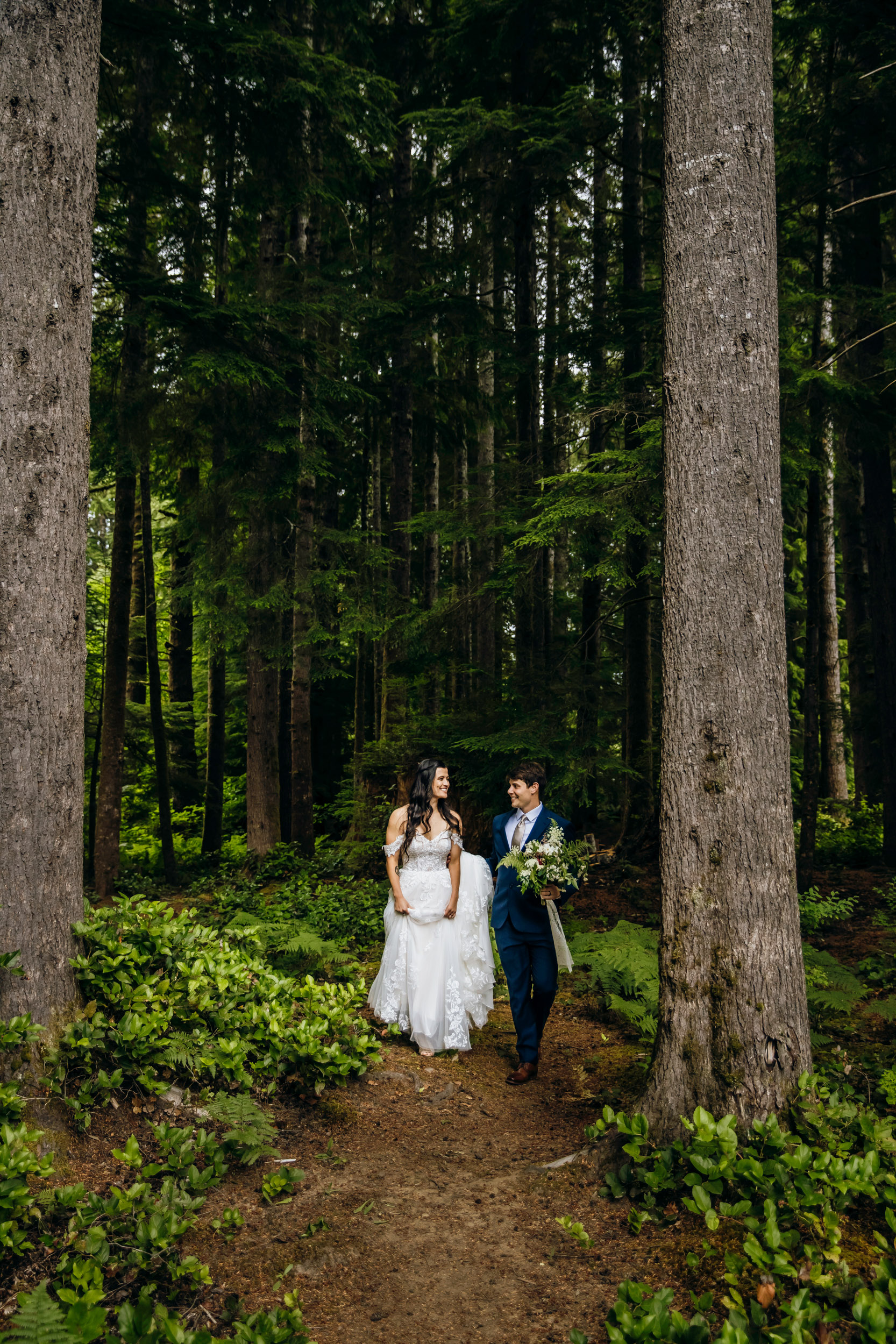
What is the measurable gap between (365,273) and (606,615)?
326 inches

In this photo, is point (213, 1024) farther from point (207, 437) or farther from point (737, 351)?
point (207, 437)

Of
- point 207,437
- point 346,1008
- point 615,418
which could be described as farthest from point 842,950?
point 207,437

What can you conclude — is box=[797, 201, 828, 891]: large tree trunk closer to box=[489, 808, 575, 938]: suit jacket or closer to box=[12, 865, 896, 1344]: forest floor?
box=[489, 808, 575, 938]: suit jacket

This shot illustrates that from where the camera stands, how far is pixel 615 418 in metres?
8.71

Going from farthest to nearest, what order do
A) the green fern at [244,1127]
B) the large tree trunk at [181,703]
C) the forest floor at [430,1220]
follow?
the large tree trunk at [181,703] → the green fern at [244,1127] → the forest floor at [430,1220]

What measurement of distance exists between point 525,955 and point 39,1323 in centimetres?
392

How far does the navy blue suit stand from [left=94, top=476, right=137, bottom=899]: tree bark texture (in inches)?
284

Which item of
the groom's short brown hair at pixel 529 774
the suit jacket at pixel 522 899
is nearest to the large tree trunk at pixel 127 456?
the groom's short brown hair at pixel 529 774

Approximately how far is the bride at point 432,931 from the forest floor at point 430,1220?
1.82ft

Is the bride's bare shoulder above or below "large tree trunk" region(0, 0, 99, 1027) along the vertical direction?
below

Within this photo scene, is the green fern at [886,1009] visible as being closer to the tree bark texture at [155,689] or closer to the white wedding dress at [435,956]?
the white wedding dress at [435,956]

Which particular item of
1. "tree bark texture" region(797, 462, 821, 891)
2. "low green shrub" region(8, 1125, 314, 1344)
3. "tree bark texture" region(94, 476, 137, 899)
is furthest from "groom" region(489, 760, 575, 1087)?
"tree bark texture" region(94, 476, 137, 899)

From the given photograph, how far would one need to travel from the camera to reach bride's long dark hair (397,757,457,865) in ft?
21.4

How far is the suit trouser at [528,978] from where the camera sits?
578 cm
